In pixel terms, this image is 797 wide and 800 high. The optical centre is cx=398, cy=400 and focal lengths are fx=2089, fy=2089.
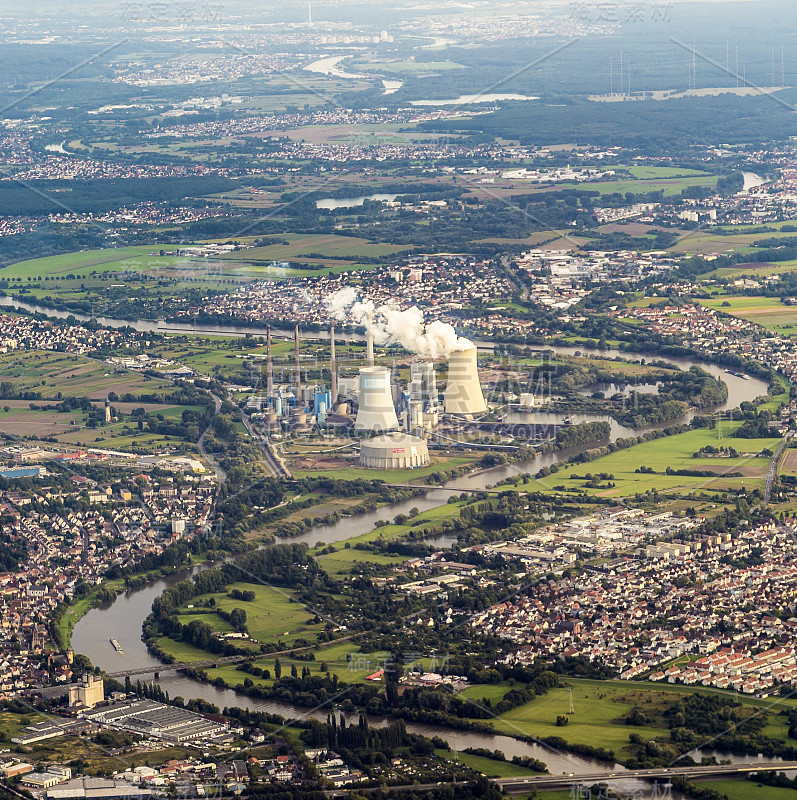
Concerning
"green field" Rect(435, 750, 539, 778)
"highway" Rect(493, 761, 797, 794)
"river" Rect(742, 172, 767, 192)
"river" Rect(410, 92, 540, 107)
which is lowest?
"highway" Rect(493, 761, 797, 794)

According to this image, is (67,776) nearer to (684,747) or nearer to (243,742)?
(243,742)

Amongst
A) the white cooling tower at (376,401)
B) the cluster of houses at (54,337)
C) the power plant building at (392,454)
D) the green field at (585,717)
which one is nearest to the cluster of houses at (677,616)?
the green field at (585,717)

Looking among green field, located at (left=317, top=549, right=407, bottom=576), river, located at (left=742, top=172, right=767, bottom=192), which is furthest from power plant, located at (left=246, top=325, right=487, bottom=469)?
river, located at (left=742, top=172, right=767, bottom=192)

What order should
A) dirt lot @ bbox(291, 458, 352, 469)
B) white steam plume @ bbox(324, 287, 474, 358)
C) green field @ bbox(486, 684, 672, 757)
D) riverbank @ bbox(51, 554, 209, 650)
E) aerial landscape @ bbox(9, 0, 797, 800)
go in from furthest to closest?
1. white steam plume @ bbox(324, 287, 474, 358)
2. dirt lot @ bbox(291, 458, 352, 469)
3. riverbank @ bbox(51, 554, 209, 650)
4. aerial landscape @ bbox(9, 0, 797, 800)
5. green field @ bbox(486, 684, 672, 757)

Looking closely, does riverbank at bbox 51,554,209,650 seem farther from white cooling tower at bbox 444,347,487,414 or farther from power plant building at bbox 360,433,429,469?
white cooling tower at bbox 444,347,487,414

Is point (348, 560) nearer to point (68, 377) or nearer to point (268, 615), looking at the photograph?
point (268, 615)

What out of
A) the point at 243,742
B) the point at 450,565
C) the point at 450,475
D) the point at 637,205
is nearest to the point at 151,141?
the point at 637,205
